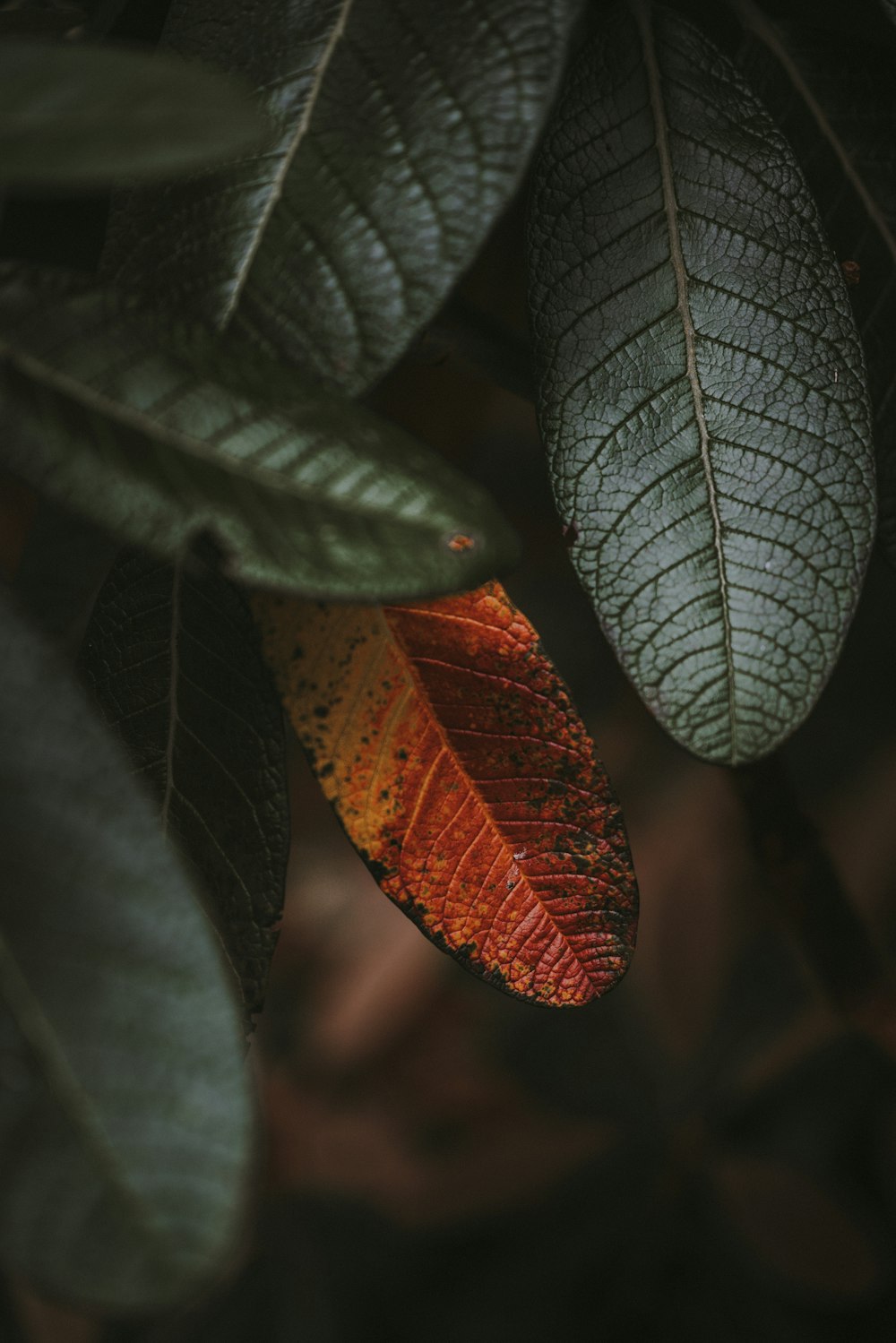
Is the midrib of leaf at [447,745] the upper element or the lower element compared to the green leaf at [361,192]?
lower

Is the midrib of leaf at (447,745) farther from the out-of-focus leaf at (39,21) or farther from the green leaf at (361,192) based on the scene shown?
the out-of-focus leaf at (39,21)

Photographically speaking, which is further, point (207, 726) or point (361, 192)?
point (207, 726)

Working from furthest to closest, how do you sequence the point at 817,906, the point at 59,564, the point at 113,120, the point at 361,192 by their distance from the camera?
the point at 817,906, the point at 59,564, the point at 361,192, the point at 113,120

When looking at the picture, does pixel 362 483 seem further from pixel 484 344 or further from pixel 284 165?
pixel 484 344

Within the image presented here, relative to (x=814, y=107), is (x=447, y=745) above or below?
below

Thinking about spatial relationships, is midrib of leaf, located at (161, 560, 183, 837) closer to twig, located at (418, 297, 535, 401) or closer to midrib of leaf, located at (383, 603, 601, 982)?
midrib of leaf, located at (383, 603, 601, 982)

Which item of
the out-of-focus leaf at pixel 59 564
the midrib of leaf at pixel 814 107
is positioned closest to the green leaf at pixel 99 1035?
the out-of-focus leaf at pixel 59 564

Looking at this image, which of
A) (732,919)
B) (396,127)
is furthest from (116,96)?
(732,919)

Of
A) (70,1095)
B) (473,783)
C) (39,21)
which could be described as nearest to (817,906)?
(473,783)
